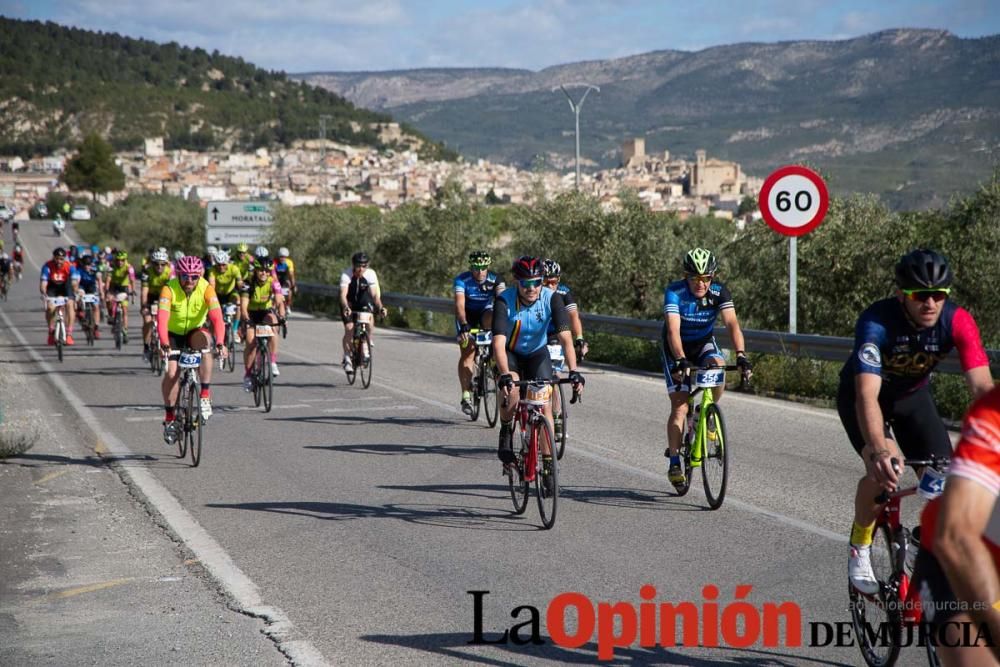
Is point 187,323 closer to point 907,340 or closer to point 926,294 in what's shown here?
point 907,340

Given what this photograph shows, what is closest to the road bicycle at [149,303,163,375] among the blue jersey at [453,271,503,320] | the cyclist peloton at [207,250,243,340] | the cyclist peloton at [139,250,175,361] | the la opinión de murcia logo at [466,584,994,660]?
the cyclist peloton at [139,250,175,361]

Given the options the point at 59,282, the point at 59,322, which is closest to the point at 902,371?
the point at 59,322

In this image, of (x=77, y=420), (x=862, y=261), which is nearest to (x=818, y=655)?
(x=77, y=420)

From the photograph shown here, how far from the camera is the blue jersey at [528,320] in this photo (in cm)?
912

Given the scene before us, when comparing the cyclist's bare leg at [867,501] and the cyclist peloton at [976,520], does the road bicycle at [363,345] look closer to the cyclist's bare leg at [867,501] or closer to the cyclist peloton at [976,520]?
the cyclist's bare leg at [867,501]

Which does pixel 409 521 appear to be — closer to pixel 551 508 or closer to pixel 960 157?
pixel 551 508

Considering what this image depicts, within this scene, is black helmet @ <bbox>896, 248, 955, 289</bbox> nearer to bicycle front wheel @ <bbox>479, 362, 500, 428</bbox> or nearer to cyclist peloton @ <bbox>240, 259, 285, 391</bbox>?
bicycle front wheel @ <bbox>479, 362, 500, 428</bbox>

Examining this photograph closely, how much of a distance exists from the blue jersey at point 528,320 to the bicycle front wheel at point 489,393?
4.02 metres

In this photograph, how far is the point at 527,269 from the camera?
897cm

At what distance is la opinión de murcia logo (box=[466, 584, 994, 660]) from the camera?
5633 millimetres

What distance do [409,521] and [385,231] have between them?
3425cm

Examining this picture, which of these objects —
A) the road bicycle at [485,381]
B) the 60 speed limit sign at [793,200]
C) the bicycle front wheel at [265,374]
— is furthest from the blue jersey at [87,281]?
the 60 speed limit sign at [793,200]

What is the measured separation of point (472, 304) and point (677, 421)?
517 cm

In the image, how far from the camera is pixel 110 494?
9.88 meters
